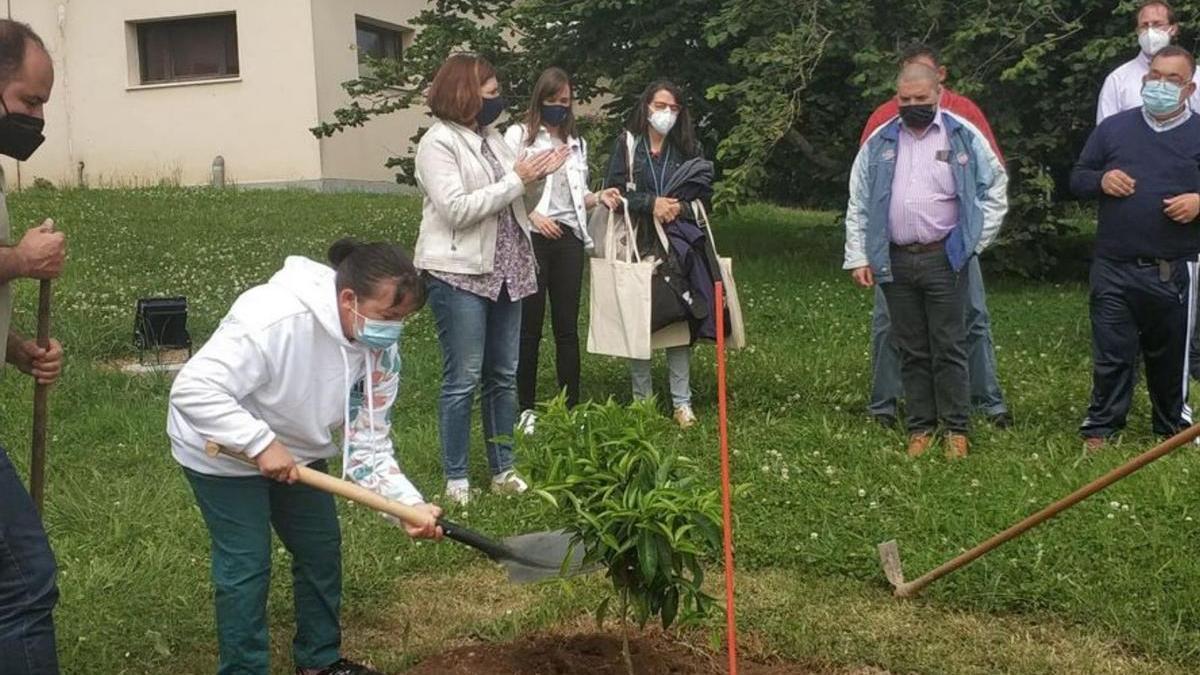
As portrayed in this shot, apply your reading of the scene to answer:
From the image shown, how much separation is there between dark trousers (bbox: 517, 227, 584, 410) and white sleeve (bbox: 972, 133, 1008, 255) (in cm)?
189

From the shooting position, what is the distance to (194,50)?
59.3ft

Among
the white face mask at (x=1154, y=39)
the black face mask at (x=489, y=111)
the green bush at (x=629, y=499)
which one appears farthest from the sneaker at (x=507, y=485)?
the white face mask at (x=1154, y=39)

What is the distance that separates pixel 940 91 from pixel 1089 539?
227 cm

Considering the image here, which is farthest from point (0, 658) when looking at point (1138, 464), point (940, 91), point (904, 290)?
point (940, 91)

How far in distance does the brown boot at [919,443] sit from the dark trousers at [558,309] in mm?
1637

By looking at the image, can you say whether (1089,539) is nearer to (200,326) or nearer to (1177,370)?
(1177,370)

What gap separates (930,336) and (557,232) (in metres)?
1.80

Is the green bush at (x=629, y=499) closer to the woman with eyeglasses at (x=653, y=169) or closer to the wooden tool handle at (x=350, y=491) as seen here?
the wooden tool handle at (x=350, y=491)

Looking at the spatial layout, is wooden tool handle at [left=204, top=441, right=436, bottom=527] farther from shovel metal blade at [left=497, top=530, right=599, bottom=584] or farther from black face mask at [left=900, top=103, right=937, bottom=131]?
black face mask at [left=900, top=103, right=937, bottom=131]

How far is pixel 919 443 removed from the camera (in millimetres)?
5750

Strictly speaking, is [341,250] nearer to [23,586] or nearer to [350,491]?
[350,491]

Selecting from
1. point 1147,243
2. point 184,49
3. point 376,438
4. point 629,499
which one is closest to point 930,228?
point 1147,243

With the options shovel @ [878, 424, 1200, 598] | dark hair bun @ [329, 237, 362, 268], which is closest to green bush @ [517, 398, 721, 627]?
dark hair bun @ [329, 237, 362, 268]

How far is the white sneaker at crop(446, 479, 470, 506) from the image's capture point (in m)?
5.25
